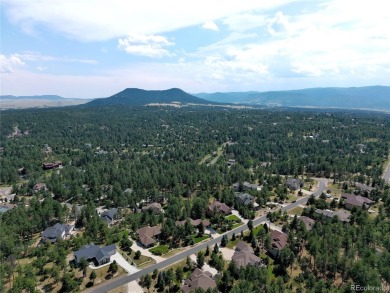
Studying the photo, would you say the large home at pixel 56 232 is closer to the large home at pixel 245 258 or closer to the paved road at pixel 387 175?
the large home at pixel 245 258

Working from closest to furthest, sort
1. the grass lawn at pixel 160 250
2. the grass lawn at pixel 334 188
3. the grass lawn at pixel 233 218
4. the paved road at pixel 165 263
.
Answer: the paved road at pixel 165 263 < the grass lawn at pixel 160 250 < the grass lawn at pixel 233 218 < the grass lawn at pixel 334 188

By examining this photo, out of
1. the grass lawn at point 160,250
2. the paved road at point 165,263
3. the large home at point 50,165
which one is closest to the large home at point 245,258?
the paved road at point 165,263

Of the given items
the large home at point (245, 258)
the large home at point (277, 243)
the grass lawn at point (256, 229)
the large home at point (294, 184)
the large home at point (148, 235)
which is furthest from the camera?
the large home at point (294, 184)

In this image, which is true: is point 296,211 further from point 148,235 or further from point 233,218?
point 148,235

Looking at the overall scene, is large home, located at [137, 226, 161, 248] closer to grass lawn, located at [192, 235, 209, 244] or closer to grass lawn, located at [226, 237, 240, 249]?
grass lawn, located at [192, 235, 209, 244]

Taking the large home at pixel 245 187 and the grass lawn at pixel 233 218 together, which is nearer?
the grass lawn at pixel 233 218

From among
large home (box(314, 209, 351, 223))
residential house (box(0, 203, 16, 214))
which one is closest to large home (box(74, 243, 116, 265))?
residential house (box(0, 203, 16, 214))

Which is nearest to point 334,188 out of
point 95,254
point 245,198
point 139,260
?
point 245,198

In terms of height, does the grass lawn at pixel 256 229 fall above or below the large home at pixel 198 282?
below
